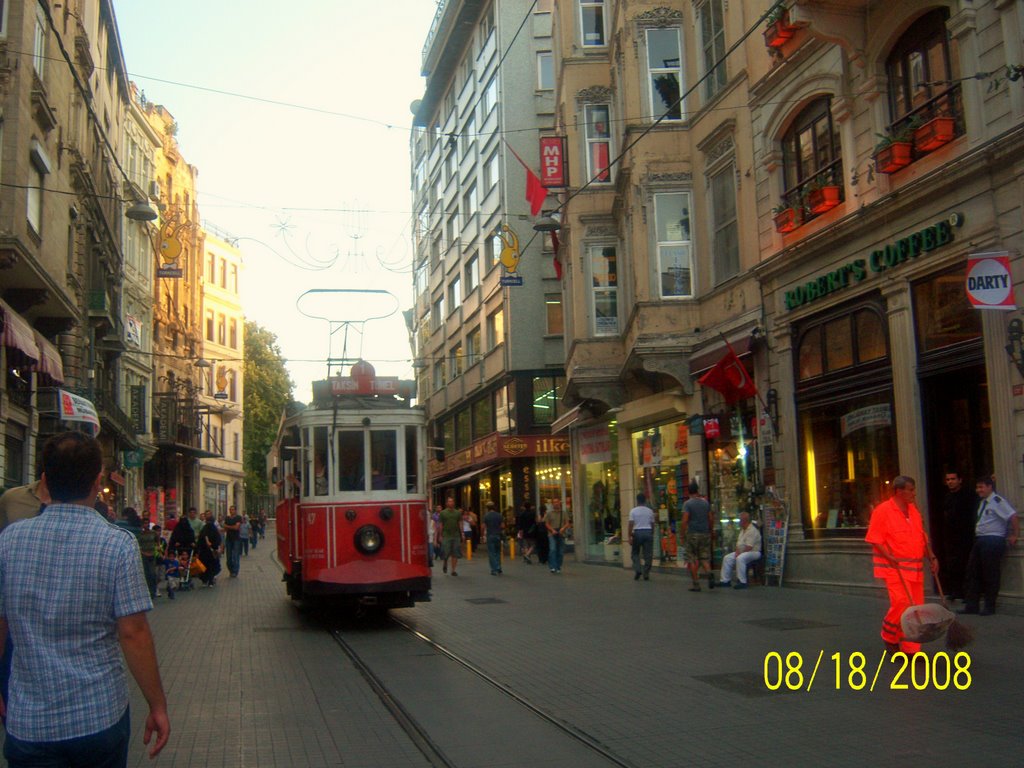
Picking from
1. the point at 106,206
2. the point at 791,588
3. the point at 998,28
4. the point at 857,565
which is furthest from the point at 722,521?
the point at 106,206

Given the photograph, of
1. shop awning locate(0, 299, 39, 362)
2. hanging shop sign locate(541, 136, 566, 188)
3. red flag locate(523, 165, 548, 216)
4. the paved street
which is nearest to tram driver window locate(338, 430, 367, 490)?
the paved street

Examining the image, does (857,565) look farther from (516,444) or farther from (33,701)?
(516,444)

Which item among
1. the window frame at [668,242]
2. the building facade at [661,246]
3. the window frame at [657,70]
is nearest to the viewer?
the building facade at [661,246]

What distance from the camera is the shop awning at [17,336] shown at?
63.1ft

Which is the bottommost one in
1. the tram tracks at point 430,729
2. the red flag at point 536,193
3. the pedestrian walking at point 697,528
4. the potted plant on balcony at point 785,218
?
the tram tracks at point 430,729

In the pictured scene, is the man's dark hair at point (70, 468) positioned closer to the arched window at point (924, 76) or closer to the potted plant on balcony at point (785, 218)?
the arched window at point (924, 76)

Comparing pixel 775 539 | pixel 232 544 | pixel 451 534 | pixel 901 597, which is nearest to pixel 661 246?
pixel 775 539

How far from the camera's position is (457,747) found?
729 centimetres

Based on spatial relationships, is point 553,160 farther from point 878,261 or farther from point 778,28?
point 878,261

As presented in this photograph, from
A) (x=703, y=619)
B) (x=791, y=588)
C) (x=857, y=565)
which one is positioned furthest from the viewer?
(x=791, y=588)

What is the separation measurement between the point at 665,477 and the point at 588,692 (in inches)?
618

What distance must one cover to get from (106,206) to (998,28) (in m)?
29.3

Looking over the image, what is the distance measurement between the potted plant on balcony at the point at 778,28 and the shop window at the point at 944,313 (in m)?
4.84
